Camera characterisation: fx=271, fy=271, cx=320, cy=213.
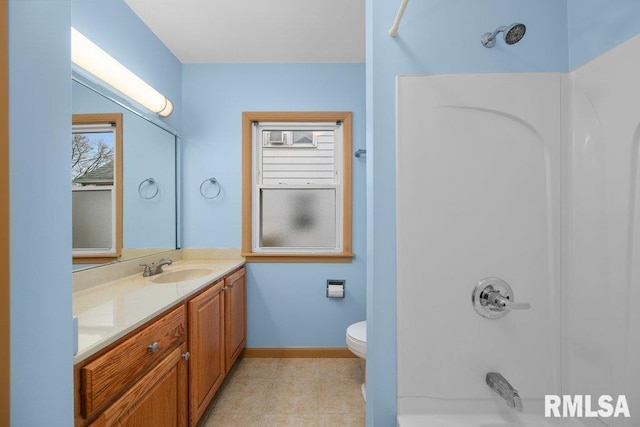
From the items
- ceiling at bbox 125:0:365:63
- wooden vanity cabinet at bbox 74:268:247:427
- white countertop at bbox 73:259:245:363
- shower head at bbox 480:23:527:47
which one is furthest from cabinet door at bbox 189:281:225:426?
ceiling at bbox 125:0:365:63

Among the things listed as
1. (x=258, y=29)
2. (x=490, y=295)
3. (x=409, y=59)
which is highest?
(x=258, y=29)

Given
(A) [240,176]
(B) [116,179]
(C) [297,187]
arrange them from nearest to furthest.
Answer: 1. (B) [116,179]
2. (A) [240,176]
3. (C) [297,187]

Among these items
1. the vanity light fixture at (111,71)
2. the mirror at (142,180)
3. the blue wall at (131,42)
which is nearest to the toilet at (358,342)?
the mirror at (142,180)

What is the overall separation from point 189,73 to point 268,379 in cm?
262

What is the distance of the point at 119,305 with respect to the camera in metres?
1.16

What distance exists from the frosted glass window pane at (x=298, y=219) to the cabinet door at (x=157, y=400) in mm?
1355

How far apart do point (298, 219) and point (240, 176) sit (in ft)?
2.15

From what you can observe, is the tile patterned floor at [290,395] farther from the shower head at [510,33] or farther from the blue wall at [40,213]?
the shower head at [510,33]

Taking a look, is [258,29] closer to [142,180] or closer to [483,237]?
[142,180]

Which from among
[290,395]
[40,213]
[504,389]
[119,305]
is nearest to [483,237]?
[504,389]

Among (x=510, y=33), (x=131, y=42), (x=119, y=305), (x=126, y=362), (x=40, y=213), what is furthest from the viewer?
(x=131, y=42)

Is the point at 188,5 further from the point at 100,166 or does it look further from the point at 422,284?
the point at 422,284

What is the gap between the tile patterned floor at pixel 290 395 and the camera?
164 centimetres

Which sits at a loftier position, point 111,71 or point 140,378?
point 111,71
